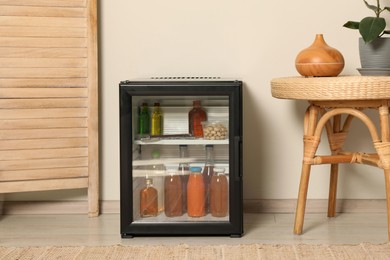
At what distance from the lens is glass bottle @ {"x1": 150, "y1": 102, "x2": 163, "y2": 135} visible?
116 inches

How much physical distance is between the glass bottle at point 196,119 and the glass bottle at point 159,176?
0.18 metres

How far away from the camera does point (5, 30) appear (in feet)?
10.2

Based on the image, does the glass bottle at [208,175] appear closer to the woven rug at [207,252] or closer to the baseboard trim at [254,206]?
the woven rug at [207,252]

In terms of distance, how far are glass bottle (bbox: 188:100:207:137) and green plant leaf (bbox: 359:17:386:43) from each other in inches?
28.5

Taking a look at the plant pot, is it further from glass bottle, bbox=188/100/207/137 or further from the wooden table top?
glass bottle, bbox=188/100/207/137

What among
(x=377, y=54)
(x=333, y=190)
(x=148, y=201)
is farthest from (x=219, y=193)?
(x=377, y=54)

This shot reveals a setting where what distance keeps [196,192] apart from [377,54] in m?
0.94

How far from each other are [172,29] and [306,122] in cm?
82

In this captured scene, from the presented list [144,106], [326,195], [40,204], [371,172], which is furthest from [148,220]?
[371,172]

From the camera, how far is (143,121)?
116 inches

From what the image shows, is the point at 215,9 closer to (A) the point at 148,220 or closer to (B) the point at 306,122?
(B) the point at 306,122

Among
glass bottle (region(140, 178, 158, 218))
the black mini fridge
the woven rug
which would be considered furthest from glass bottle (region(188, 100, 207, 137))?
the woven rug

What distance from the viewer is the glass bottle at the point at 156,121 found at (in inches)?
116

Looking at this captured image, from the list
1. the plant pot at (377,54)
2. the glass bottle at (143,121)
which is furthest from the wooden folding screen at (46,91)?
the plant pot at (377,54)
